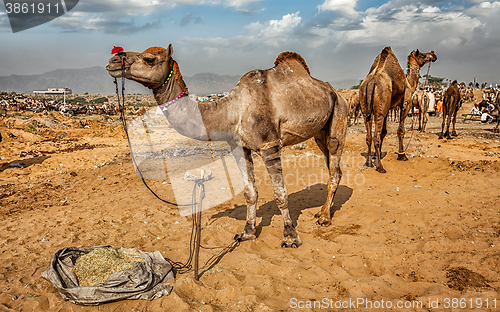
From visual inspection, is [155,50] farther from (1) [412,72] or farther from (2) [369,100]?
(1) [412,72]

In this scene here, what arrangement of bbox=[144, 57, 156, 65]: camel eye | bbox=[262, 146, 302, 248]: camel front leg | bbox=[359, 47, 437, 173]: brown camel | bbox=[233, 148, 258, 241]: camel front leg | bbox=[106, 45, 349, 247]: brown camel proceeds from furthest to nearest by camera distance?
bbox=[359, 47, 437, 173]: brown camel
bbox=[233, 148, 258, 241]: camel front leg
bbox=[262, 146, 302, 248]: camel front leg
bbox=[106, 45, 349, 247]: brown camel
bbox=[144, 57, 156, 65]: camel eye

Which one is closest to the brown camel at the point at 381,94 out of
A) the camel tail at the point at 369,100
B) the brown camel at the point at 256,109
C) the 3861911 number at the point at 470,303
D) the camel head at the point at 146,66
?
the camel tail at the point at 369,100

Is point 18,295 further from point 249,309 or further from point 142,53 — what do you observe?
point 142,53

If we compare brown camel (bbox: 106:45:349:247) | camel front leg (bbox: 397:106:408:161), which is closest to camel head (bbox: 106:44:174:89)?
brown camel (bbox: 106:45:349:247)

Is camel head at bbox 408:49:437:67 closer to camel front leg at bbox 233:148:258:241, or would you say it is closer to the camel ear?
camel front leg at bbox 233:148:258:241

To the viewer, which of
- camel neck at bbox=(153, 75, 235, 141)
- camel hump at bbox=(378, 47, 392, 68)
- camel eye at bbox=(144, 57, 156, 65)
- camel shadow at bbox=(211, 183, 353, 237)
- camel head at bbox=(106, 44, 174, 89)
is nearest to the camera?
camel head at bbox=(106, 44, 174, 89)

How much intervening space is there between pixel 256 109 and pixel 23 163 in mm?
10526

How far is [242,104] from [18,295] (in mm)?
3731

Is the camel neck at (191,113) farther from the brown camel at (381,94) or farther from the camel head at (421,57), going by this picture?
the camel head at (421,57)

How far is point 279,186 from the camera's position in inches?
189

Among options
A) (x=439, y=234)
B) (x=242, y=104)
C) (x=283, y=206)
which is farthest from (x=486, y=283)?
(x=242, y=104)

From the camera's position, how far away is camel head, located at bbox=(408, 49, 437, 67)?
11.3 m

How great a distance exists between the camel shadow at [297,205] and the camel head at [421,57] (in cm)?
678

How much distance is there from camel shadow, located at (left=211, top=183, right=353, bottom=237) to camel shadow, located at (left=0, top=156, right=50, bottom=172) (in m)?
8.43
